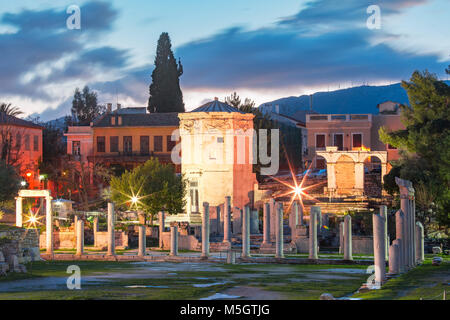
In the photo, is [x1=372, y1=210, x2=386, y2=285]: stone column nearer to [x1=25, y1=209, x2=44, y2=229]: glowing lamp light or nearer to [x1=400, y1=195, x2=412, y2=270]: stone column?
[x1=400, y1=195, x2=412, y2=270]: stone column

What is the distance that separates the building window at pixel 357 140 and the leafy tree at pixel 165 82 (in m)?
17.1

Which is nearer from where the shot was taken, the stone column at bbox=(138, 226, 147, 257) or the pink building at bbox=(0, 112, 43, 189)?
the stone column at bbox=(138, 226, 147, 257)

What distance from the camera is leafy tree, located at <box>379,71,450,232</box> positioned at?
4053 cm

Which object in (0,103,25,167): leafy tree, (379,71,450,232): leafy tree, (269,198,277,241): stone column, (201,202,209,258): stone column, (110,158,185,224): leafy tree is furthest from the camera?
(0,103,25,167): leafy tree

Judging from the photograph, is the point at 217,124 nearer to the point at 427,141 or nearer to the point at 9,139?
the point at 427,141

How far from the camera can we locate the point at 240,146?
49.6 metres

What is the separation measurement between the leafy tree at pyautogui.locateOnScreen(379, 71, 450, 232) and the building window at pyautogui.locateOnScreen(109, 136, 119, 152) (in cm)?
2698

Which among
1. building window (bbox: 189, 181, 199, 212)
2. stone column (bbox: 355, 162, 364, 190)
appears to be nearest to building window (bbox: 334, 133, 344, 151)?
stone column (bbox: 355, 162, 364, 190)

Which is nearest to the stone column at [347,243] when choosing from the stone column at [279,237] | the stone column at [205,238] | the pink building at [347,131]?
the stone column at [279,237]

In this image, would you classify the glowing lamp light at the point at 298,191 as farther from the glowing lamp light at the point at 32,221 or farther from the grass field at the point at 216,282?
the grass field at the point at 216,282

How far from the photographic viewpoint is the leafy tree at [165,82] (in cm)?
7300

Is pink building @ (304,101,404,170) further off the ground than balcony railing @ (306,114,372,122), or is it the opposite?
balcony railing @ (306,114,372,122)

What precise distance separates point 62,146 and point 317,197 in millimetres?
33929
